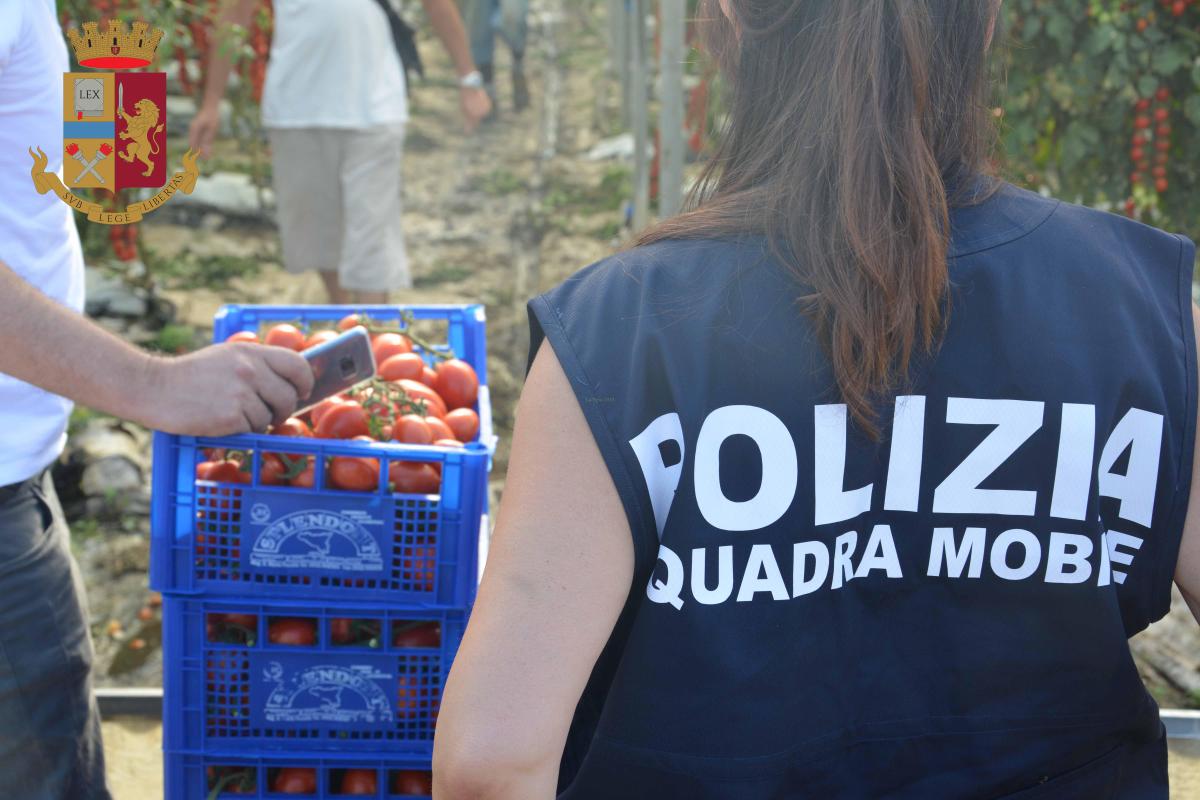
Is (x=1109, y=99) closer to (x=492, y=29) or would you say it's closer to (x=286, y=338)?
(x=286, y=338)

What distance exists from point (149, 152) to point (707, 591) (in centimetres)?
105

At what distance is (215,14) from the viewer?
5090 millimetres

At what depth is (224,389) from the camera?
1.69 metres

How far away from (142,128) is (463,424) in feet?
2.28

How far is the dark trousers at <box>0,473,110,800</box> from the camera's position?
178 centimetres

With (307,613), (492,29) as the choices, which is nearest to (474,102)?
Result: (307,613)

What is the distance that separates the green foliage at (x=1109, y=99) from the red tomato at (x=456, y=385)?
2597 millimetres

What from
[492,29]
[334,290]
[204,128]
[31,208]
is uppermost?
[492,29]

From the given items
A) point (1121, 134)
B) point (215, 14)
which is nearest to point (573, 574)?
point (1121, 134)

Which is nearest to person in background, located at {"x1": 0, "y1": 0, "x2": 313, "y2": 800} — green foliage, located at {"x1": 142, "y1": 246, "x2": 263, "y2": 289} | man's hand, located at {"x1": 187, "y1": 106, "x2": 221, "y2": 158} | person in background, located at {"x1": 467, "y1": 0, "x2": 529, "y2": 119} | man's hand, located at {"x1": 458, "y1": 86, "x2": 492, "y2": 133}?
man's hand, located at {"x1": 187, "y1": 106, "x2": 221, "y2": 158}

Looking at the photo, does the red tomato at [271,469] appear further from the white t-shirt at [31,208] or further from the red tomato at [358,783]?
the red tomato at [358,783]

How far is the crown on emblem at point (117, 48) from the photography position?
162cm

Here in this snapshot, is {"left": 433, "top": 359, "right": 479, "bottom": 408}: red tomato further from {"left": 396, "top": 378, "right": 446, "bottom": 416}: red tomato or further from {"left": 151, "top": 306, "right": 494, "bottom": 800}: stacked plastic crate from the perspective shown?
{"left": 151, "top": 306, "right": 494, "bottom": 800}: stacked plastic crate

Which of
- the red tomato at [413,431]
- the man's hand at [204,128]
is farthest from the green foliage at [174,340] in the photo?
the red tomato at [413,431]
